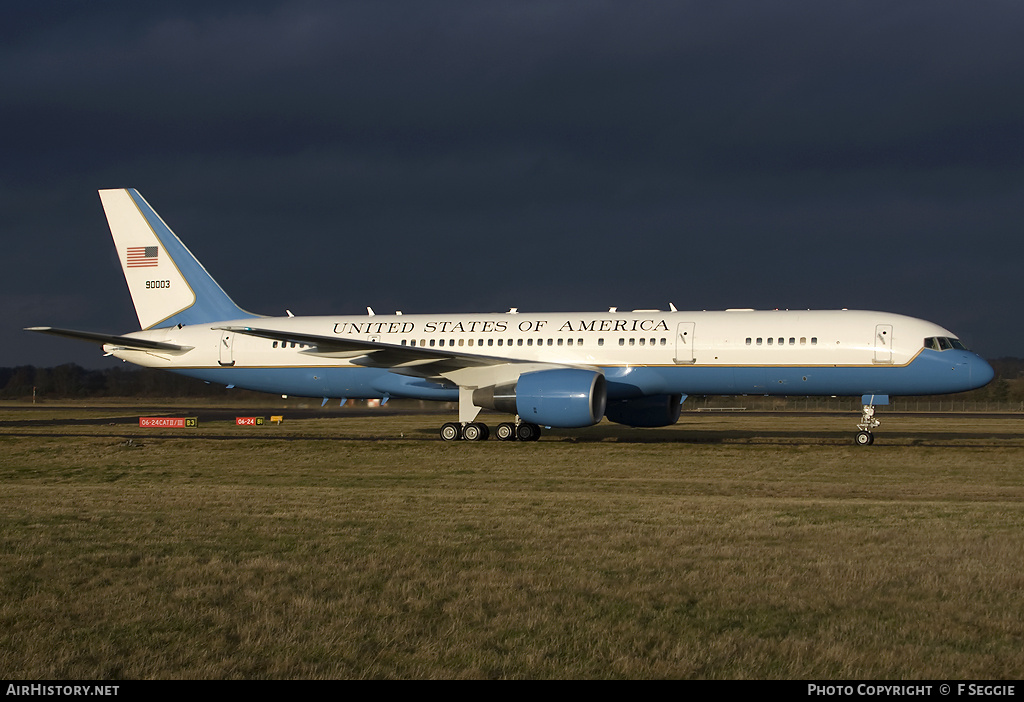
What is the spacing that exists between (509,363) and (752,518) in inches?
606

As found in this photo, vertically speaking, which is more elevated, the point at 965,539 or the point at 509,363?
the point at 509,363

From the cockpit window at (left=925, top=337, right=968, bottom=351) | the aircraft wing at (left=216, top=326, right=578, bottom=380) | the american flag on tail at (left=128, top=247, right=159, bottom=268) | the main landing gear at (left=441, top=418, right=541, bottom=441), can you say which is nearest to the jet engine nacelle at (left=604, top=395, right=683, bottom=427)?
the aircraft wing at (left=216, top=326, right=578, bottom=380)

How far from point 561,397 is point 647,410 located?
16.6ft

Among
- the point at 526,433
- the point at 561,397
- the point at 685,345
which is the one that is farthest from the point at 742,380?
the point at 526,433

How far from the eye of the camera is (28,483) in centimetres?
1633

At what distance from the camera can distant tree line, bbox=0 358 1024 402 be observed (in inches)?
3179

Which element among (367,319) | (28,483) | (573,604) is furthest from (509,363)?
(573,604)

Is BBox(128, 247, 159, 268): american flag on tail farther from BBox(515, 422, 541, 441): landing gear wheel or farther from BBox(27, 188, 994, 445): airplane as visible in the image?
BBox(515, 422, 541, 441): landing gear wheel

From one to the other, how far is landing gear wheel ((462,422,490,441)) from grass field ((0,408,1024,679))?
9.40m

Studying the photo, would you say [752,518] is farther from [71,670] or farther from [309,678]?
[71,670]

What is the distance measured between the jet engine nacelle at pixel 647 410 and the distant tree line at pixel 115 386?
58620 mm

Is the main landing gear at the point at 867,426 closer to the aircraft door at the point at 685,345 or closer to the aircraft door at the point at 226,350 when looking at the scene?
the aircraft door at the point at 685,345

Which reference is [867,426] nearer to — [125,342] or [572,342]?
[572,342]

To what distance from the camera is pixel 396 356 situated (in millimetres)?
26625
